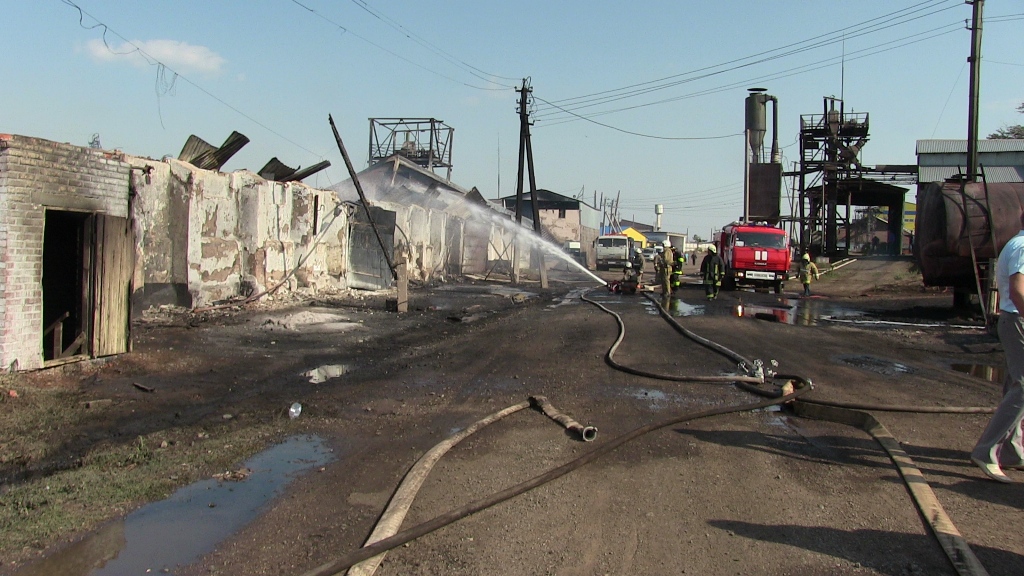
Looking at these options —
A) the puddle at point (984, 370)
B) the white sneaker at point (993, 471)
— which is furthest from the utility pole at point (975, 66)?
the white sneaker at point (993, 471)

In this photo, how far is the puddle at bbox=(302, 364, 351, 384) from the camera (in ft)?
26.6

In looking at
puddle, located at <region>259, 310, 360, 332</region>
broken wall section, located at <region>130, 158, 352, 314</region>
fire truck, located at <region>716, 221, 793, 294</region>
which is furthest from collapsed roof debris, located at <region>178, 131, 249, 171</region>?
fire truck, located at <region>716, 221, 793, 294</region>

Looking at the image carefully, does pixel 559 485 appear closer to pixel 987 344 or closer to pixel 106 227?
pixel 106 227

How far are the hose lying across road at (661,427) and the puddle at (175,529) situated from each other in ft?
2.77

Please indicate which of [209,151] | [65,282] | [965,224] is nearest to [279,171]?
[209,151]

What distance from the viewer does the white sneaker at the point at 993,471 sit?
446 centimetres

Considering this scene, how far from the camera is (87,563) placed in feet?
11.3

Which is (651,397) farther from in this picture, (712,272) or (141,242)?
(712,272)

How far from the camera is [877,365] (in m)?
9.27

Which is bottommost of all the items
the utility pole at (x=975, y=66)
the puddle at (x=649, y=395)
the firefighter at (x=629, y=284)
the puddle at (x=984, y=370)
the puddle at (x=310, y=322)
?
the puddle at (x=649, y=395)

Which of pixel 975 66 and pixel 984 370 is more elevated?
pixel 975 66

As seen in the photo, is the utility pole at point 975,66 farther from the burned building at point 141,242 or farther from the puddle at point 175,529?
the puddle at point 175,529

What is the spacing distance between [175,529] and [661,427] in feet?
11.7

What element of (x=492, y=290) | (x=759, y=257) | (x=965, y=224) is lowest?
(x=492, y=290)
